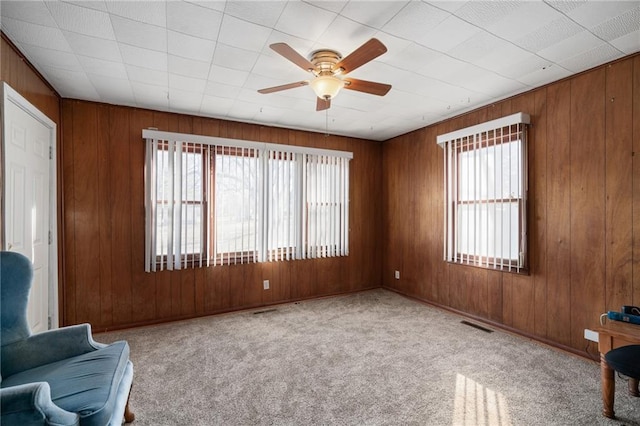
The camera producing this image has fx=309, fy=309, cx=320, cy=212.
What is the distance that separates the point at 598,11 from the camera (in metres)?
1.97

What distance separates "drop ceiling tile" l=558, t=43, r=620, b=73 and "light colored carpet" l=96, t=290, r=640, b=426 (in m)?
2.62

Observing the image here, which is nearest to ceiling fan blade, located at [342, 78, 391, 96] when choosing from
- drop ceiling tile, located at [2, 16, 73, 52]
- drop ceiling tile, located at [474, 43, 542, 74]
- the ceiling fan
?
the ceiling fan

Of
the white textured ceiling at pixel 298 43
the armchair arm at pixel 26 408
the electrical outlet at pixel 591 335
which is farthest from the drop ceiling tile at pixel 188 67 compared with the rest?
the electrical outlet at pixel 591 335

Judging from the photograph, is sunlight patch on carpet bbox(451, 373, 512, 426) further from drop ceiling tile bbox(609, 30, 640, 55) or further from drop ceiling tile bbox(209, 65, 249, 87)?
drop ceiling tile bbox(209, 65, 249, 87)

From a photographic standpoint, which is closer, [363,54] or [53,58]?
[363,54]

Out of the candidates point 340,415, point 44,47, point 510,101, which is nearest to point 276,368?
point 340,415

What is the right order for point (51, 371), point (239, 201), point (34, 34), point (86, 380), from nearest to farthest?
1. point (86, 380)
2. point (51, 371)
3. point (34, 34)
4. point (239, 201)

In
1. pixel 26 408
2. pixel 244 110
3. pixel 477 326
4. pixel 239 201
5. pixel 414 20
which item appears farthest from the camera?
pixel 239 201

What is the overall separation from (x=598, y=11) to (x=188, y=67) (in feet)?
9.95

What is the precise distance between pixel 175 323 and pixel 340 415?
2.57 meters

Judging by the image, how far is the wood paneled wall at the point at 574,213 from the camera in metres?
2.59

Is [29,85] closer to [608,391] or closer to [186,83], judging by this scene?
[186,83]

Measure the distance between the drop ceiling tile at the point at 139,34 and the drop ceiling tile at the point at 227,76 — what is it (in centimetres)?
46

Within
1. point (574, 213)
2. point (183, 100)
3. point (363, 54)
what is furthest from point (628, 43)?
point (183, 100)
